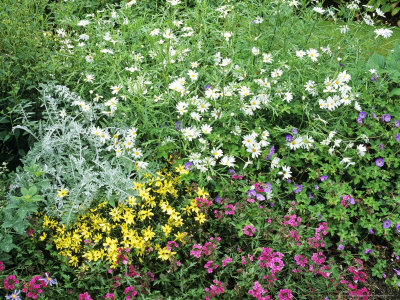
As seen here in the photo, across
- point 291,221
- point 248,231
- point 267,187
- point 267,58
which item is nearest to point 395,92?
point 267,58

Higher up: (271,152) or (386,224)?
(271,152)

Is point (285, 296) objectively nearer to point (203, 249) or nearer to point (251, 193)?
point (203, 249)

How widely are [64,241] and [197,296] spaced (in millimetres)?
866

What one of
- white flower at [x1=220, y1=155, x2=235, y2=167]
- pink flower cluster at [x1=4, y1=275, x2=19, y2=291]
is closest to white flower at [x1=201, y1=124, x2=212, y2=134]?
white flower at [x1=220, y1=155, x2=235, y2=167]

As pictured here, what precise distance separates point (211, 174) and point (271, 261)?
0.76 meters

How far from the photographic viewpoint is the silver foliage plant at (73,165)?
2731 millimetres

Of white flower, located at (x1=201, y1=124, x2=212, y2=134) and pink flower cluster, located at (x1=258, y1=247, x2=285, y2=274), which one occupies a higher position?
white flower, located at (x1=201, y1=124, x2=212, y2=134)

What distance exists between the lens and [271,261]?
97.5 inches

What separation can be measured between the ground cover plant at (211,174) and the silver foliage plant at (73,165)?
16mm

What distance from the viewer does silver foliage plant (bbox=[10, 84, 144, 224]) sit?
2731 mm

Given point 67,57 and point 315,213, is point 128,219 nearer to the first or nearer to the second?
point 315,213

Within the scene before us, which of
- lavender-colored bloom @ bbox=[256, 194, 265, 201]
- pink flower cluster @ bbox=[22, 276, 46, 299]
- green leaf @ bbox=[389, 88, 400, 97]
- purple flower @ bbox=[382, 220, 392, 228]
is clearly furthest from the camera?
green leaf @ bbox=[389, 88, 400, 97]

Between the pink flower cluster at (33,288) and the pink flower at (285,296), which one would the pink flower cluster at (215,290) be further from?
the pink flower cluster at (33,288)

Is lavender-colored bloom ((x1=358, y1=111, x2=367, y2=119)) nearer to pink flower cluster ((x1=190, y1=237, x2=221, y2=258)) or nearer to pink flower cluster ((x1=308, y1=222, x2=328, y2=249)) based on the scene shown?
pink flower cluster ((x1=308, y1=222, x2=328, y2=249))
